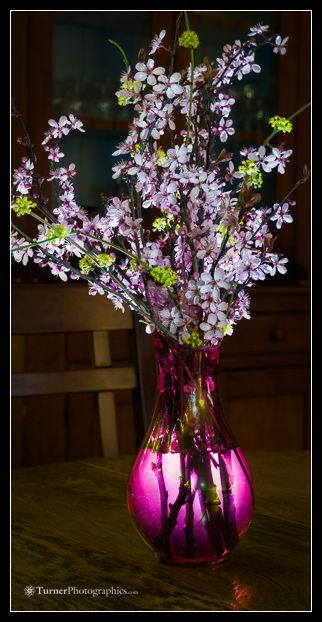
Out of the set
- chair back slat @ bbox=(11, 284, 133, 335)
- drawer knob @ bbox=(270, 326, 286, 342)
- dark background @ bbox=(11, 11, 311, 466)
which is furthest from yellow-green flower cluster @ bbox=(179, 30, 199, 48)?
drawer knob @ bbox=(270, 326, 286, 342)

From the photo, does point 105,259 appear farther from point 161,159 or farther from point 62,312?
point 62,312

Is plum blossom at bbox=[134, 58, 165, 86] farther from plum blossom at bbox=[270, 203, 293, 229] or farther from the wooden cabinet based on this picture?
the wooden cabinet

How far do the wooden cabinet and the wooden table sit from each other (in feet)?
4.63

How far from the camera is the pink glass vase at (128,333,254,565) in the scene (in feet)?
1.72

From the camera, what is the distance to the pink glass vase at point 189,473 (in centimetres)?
52

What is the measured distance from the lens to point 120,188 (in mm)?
2377

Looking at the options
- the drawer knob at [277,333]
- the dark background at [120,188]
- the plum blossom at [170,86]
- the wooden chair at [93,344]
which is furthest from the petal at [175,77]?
the drawer knob at [277,333]

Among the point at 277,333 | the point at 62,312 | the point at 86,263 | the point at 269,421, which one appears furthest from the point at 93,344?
the point at 269,421

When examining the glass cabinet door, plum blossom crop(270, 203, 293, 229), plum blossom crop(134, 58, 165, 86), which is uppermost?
the glass cabinet door

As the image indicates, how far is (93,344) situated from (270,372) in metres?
1.30

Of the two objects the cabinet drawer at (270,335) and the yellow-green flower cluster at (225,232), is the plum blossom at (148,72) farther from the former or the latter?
the cabinet drawer at (270,335)

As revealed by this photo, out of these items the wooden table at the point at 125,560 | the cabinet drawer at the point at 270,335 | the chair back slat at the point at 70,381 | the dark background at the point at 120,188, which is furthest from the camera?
the cabinet drawer at the point at 270,335

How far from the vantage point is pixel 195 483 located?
1.72ft
